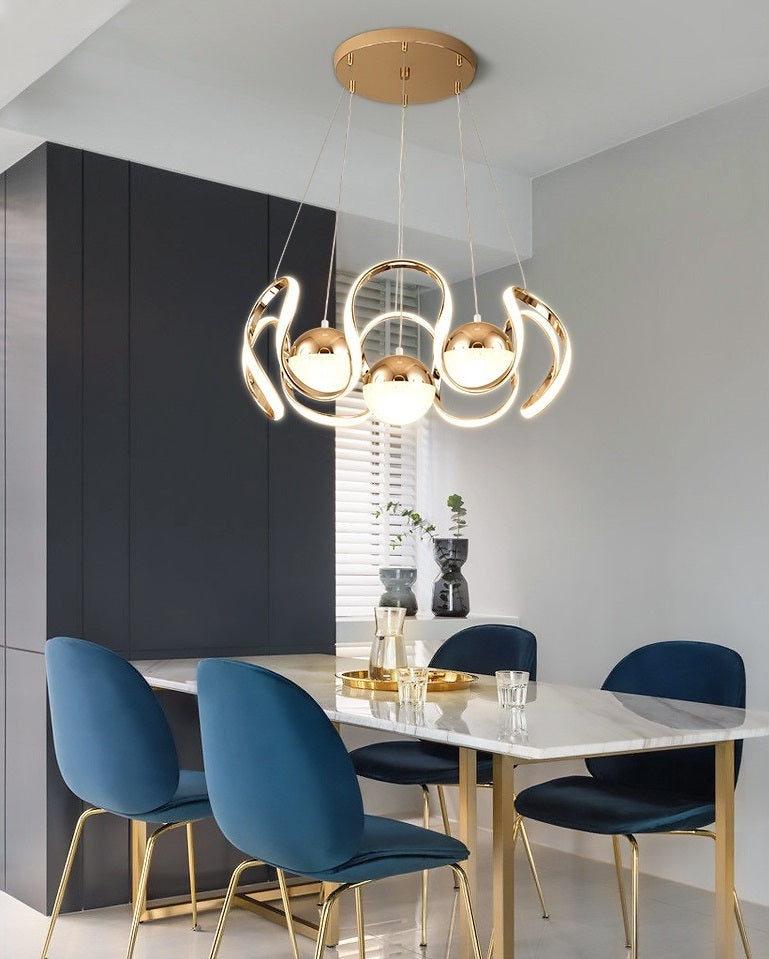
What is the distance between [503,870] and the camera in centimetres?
217

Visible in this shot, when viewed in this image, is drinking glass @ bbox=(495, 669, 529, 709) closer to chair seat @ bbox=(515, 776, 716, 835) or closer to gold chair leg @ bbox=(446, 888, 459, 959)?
chair seat @ bbox=(515, 776, 716, 835)

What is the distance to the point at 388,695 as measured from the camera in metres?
2.70

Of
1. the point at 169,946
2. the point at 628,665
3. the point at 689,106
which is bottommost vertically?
the point at 169,946

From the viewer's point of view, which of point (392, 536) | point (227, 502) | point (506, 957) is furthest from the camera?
point (392, 536)

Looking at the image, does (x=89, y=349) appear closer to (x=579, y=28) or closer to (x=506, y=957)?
(x=579, y=28)

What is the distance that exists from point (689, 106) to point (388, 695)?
2.41 metres

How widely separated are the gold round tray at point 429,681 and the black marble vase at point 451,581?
1.41 metres

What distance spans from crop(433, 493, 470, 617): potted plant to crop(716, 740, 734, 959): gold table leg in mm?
2125

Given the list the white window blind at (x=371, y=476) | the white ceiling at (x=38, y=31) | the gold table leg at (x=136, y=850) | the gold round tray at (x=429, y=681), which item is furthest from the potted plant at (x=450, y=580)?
the white ceiling at (x=38, y=31)

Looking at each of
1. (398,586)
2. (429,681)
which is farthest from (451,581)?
(429,681)

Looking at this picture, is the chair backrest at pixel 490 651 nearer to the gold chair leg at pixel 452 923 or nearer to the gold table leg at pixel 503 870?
the gold chair leg at pixel 452 923

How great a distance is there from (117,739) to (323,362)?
109cm

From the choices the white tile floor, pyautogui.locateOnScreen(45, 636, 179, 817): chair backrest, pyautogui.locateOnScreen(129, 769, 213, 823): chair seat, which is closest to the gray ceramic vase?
the white tile floor

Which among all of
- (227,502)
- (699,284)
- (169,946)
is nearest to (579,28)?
(699,284)
